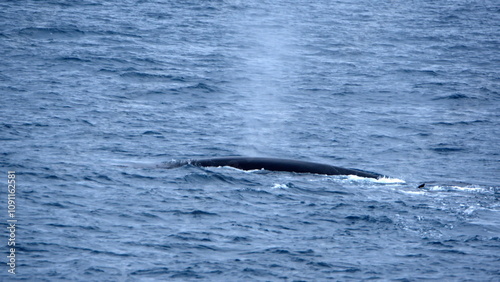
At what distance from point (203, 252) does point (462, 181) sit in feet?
37.2

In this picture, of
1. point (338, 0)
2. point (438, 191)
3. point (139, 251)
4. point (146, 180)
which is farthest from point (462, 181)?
point (338, 0)

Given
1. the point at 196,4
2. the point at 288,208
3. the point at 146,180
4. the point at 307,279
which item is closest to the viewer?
the point at 307,279

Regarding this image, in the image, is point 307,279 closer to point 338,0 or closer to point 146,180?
point 146,180

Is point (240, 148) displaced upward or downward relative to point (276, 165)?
downward

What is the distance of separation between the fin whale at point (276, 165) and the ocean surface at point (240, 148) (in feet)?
1.42

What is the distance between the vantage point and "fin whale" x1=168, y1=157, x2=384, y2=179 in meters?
25.5

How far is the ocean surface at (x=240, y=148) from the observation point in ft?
61.3

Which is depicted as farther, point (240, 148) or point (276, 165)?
point (240, 148)

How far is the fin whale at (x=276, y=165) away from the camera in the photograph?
25.5 metres

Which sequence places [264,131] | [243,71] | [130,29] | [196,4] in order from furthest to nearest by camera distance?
[196,4] → [130,29] → [243,71] → [264,131]

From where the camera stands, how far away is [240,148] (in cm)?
2923

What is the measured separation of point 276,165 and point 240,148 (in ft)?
12.6

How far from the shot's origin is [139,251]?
1848 cm

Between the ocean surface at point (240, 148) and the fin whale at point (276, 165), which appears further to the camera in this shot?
the fin whale at point (276, 165)
